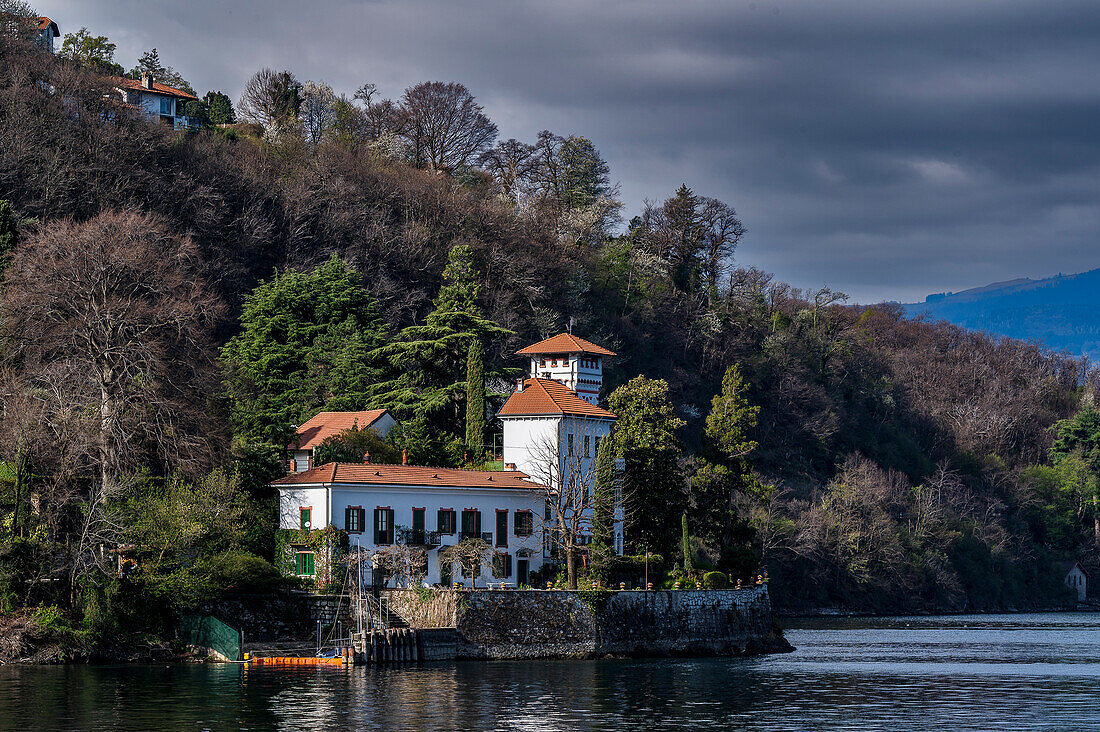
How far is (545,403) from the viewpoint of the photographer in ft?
245

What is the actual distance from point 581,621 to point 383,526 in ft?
34.7

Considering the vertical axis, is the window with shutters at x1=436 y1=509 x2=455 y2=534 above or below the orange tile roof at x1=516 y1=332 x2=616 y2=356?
below

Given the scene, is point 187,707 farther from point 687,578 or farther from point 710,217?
point 710,217

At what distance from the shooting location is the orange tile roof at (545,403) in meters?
74.6

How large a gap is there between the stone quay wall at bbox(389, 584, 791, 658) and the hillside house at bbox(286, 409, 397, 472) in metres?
14.5

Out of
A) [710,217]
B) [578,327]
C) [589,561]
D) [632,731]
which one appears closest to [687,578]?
[589,561]

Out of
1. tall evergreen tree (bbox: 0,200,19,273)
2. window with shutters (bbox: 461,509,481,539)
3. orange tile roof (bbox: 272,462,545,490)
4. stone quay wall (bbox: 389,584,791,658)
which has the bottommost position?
stone quay wall (bbox: 389,584,791,658)

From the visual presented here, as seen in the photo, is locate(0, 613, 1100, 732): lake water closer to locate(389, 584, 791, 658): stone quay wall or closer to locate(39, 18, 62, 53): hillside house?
locate(389, 584, 791, 658): stone quay wall

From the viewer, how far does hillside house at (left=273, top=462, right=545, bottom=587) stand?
6456 cm

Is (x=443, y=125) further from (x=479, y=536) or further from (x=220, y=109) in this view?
(x=479, y=536)

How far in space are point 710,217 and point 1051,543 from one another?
167 feet

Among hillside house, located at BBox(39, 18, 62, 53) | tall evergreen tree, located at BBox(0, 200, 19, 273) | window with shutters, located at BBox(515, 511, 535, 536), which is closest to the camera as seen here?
tall evergreen tree, located at BBox(0, 200, 19, 273)

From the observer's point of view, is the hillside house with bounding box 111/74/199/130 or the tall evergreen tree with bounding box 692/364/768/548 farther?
the hillside house with bounding box 111/74/199/130

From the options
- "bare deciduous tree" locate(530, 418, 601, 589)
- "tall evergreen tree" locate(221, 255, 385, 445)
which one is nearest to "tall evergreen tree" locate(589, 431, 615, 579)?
"bare deciduous tree" locate(530, 418, 601, 589)
